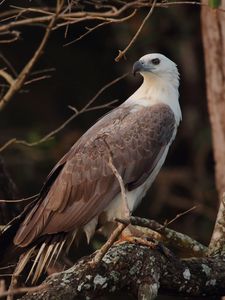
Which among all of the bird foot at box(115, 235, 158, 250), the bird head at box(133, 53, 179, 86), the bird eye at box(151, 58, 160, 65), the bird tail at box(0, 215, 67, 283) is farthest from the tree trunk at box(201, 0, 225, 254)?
the bird tail at box(0, 215, 67, 283)

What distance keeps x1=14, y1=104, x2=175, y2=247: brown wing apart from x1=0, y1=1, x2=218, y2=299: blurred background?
3186 millimetres

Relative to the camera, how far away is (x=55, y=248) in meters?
6.07

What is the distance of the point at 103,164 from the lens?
642cm

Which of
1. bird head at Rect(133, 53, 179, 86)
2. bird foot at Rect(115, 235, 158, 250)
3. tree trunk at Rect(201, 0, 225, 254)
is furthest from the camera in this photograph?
tree trunk at Rect(201, 0, 225, 254)

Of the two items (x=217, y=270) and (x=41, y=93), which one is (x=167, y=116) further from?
(x=41, y=93)

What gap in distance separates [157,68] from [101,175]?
918 mm

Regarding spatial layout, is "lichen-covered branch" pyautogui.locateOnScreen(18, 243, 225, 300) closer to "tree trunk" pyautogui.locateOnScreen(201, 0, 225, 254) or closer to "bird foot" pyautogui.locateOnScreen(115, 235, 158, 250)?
"bird foot" pyautogui.locateOnScreen(115, 235, 158, 250)

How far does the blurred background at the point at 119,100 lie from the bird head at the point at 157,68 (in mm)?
2941

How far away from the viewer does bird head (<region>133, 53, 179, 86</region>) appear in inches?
267

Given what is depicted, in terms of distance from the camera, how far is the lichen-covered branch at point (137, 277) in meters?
4.64

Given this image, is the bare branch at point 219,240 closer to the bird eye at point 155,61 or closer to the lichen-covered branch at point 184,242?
the lichen-covered branch at point 184,242

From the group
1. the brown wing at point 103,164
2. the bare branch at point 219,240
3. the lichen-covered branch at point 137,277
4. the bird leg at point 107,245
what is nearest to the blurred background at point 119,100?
the brown wing at point 103,164

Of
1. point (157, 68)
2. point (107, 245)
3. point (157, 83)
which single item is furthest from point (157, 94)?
point (107, 245)

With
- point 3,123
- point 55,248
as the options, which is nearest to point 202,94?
point 3,123
